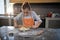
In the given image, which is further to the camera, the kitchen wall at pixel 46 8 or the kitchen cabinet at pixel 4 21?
the kitchen wall at pixel 46 8

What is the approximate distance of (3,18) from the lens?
311 centimetres

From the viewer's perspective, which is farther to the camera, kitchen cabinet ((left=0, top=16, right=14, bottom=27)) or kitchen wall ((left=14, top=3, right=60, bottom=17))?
kitchen wall ((left=14, top=3, right=60, bottom=17))

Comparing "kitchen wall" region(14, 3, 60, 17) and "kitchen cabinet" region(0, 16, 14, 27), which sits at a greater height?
"kitchen wall" region(14, 3, 60, 17)

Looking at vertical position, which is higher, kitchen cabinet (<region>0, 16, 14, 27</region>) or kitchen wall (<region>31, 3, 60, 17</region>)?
kitchen wall (<region>31, 3, 60, 17</region>)

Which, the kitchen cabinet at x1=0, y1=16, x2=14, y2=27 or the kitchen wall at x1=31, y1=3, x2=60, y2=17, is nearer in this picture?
the kitchen cabinet at x1=0, y1=16, x2=14, y2=27

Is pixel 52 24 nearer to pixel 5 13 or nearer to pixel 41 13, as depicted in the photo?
pixel 41 13

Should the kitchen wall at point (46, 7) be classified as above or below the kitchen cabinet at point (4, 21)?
above

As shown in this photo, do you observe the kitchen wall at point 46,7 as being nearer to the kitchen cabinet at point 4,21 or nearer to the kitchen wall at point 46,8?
the kitchen wall at point 46,8

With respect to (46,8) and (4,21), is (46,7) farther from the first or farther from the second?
(4,21)

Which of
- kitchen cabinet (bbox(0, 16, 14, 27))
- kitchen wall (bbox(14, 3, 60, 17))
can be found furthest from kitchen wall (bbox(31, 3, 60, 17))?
kitchen cabinet (bbox(0, 16, 14, 27))

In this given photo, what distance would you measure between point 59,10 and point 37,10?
1.96 feet

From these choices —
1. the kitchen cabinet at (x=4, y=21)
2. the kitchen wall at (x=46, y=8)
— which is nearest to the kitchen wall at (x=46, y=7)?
the kitchen wall at (x=46, y=8)

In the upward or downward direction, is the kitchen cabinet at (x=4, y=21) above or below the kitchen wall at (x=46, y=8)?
below

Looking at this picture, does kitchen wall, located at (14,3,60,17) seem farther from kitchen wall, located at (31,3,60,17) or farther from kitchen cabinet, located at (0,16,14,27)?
kitchen cabinet, located at (0,16,14,27)
